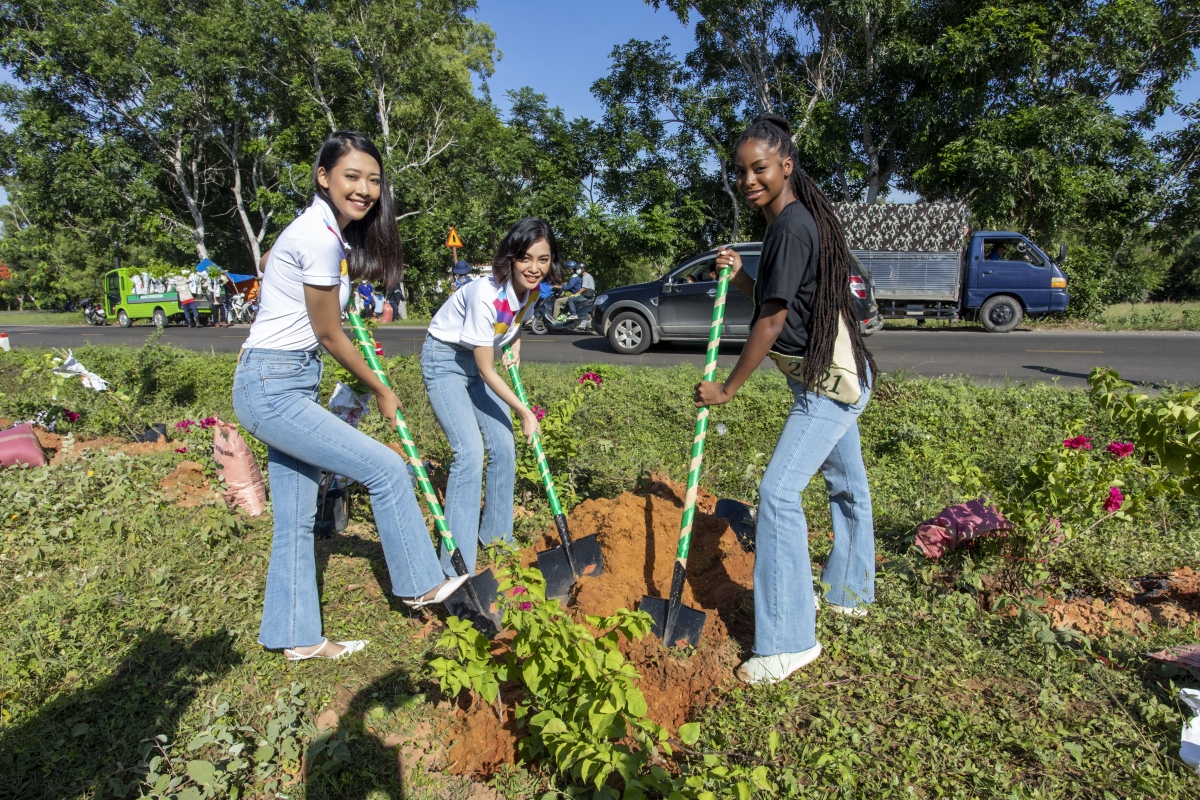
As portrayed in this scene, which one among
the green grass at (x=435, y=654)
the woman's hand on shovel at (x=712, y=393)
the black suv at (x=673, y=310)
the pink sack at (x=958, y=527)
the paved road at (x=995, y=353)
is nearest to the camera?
the green grass at (x=435, y=654)

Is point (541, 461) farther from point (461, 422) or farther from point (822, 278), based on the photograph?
point (822, 278)

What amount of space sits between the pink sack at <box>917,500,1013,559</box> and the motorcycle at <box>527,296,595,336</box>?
42.0 feet

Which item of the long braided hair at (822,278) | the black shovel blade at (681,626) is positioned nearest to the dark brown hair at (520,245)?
the long braided hair at (822,278)

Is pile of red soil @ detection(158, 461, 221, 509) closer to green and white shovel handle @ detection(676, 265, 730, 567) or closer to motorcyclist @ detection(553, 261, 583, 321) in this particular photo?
green and white shovel handle @ detection(676, 265, 730, 567)

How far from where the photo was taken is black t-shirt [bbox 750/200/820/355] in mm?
2387

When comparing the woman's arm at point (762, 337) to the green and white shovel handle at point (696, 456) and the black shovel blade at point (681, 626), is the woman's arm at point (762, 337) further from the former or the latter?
the black shovel blade at point (681, 626)

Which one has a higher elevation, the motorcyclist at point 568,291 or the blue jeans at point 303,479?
the motorcyclist at point 568,291

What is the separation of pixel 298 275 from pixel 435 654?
61.9 inches

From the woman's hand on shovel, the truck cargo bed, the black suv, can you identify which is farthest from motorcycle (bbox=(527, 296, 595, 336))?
the woman's hand on shovel

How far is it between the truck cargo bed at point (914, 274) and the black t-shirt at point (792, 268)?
14216 mm

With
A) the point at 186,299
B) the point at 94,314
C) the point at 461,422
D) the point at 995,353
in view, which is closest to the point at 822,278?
the point at 461,422

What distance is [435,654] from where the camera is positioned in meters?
2.93

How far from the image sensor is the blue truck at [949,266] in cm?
1414

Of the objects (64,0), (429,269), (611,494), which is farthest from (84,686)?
(64,0)
